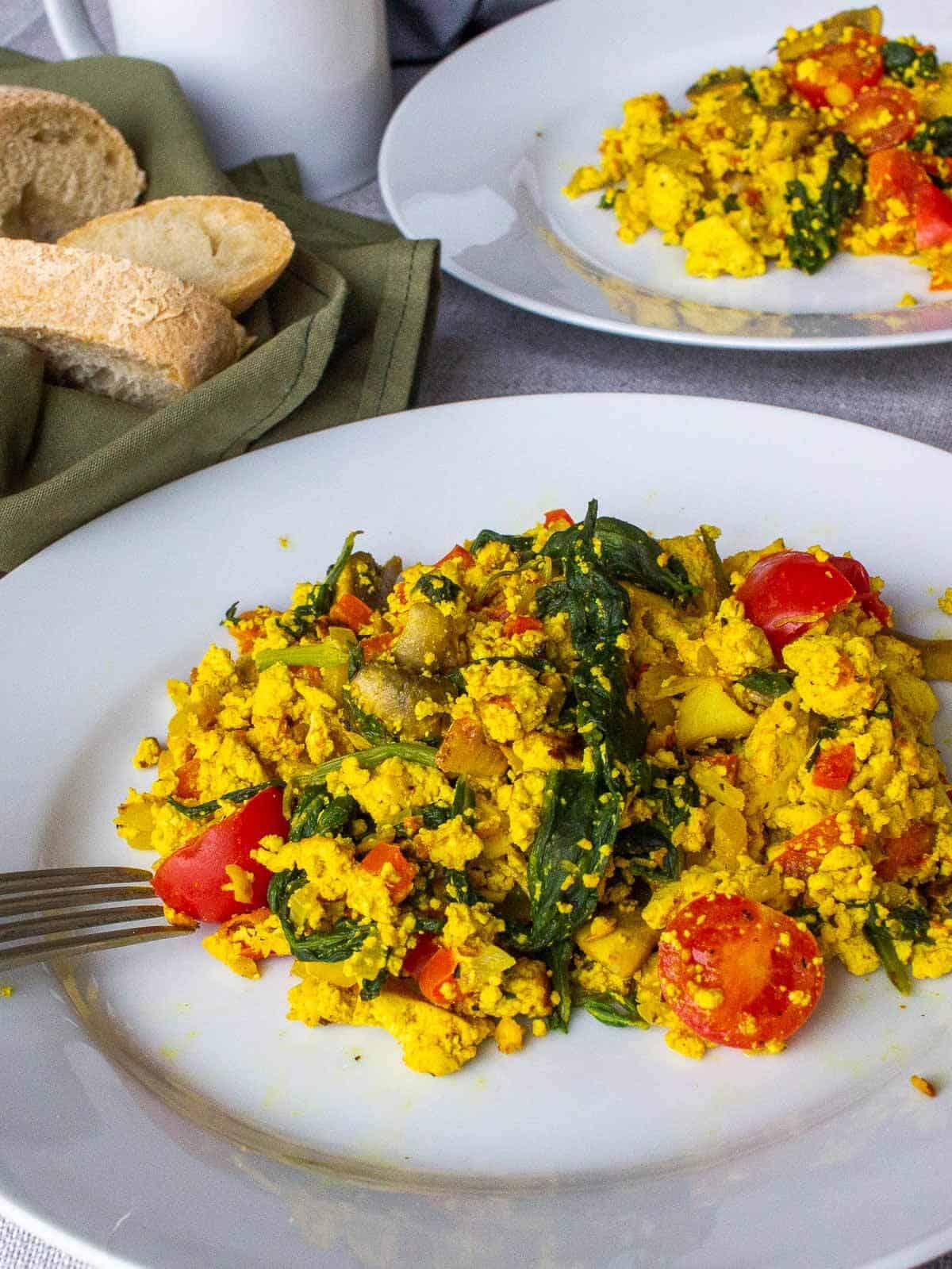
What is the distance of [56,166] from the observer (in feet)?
11.7

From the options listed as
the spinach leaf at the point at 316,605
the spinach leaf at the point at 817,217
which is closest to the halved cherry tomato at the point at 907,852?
the spinach leaf at the point at 316,605

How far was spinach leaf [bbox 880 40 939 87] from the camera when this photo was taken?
11.6 ft

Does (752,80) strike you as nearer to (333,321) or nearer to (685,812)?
(333,321)

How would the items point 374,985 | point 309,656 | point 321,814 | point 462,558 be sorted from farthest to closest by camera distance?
point 462,558 → point 309,656 → point 321,814 → point 374,985

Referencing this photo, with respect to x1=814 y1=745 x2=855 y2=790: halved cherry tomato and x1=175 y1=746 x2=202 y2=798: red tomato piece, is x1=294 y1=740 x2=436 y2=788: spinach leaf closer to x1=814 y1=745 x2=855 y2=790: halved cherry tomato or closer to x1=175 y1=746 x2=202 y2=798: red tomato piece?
x1=175 y1=746 x2=202 y2=798: red tomato piece

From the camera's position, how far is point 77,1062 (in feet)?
5.99

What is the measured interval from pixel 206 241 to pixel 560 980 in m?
2.15

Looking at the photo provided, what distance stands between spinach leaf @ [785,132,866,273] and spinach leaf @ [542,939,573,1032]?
6.52 ft

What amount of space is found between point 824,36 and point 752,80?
0.26 meters

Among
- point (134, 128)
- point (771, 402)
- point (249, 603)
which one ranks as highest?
point (134, 128)

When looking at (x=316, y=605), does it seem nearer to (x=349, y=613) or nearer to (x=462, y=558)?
(x=349, y=613)

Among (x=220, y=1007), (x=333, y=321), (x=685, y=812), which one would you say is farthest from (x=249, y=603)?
(x=685, y=812)

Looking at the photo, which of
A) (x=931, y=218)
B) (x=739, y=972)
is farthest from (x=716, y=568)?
(x=931, y=218)

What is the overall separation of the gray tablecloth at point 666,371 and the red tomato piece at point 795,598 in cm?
111
